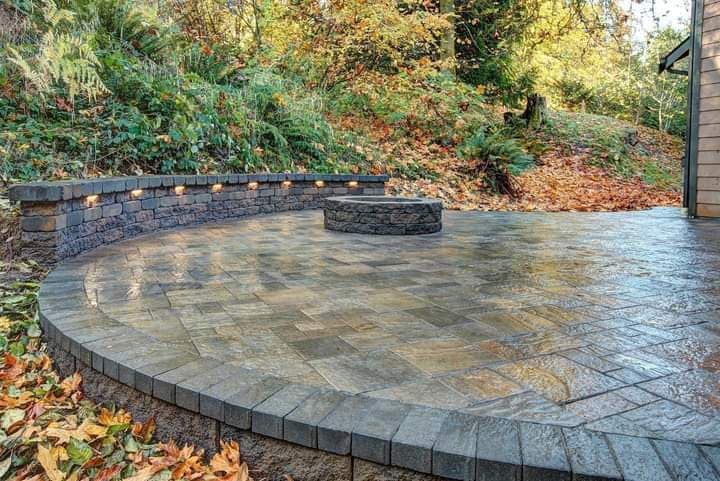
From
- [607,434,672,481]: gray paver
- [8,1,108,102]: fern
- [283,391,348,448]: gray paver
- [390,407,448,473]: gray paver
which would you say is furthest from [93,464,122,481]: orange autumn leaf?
[8,1,108,102]: fern

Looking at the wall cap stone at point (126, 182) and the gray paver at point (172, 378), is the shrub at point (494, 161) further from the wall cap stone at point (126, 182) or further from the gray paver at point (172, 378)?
the gray paver at point (172, 378)

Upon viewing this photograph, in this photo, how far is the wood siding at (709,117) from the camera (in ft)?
21.6

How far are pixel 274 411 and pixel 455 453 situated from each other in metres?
0.54

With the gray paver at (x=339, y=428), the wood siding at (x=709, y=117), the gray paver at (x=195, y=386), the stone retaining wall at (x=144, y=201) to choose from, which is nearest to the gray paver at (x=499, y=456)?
the gray paver at (x=339, y=428)

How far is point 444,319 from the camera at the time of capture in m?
2.57

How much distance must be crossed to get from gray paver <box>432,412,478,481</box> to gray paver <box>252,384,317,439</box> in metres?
0.45

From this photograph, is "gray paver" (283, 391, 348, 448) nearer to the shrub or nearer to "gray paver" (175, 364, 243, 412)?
"gray paver" (175, 364, 243, 412)

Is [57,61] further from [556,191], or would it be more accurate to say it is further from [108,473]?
[556,191]

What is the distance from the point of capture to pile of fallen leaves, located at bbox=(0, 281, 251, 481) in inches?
67.9

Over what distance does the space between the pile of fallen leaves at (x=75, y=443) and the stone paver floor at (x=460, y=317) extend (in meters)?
0.35

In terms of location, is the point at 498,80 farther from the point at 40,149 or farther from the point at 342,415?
the point at 342,415

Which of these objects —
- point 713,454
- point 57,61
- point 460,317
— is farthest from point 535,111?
point 713,454

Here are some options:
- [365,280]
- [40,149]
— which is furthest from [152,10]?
[365,280]

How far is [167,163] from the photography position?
5844 millimetres
